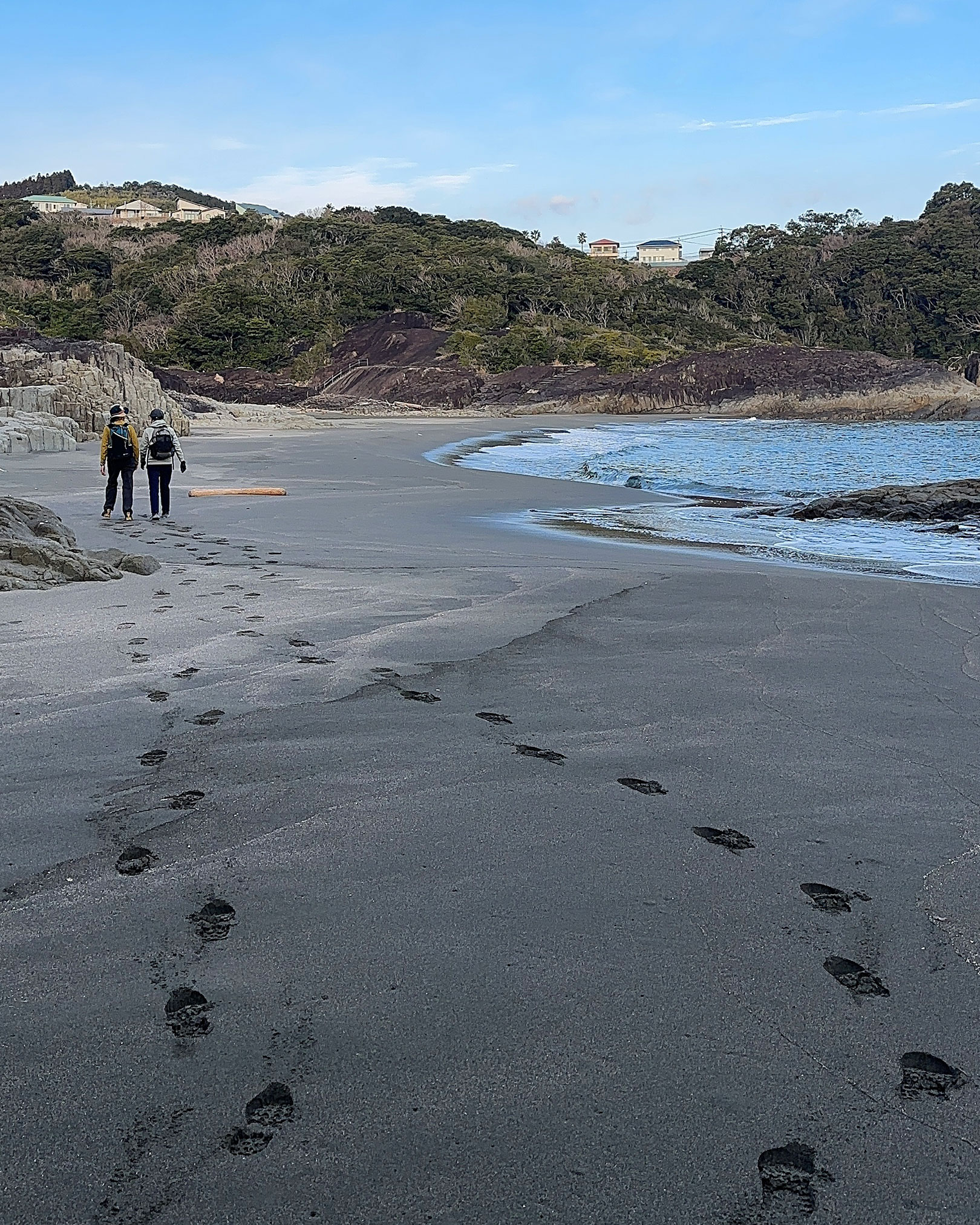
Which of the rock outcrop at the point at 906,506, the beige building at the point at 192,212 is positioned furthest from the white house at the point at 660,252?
the rock outcrop at the point at 906,506

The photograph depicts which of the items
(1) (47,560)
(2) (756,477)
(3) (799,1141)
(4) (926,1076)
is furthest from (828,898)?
(2) (756,477)

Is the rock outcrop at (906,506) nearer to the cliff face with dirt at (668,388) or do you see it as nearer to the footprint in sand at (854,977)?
the footprint in sand at (854,977)

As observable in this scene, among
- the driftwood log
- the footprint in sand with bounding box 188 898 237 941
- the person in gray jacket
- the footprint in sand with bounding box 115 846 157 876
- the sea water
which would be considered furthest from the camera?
the driftwood log

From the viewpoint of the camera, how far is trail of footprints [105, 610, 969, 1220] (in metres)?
1.72

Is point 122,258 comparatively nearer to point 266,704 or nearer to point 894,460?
point 894,460

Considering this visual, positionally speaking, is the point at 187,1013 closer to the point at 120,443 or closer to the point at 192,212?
the point at 120,443

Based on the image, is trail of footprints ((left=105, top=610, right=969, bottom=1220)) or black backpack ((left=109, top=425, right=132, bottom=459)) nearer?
trail of footprints ((left=105, top=610, right=969, bottom=1220))

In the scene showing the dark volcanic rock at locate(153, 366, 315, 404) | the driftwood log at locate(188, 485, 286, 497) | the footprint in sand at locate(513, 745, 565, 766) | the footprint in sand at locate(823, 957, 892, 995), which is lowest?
the driftwood log at locate(188, 485, 286, 497)

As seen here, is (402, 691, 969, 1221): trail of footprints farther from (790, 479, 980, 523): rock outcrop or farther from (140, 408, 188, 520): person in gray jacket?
(790, 479, 980, 523): rock outcrop

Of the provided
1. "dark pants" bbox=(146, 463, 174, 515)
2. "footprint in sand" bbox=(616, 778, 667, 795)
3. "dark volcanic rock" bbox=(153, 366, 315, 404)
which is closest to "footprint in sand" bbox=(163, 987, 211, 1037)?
"footprint in sand" bbox=(616, 778, 667, 795)

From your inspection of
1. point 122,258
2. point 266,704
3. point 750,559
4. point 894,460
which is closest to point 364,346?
point 122,258

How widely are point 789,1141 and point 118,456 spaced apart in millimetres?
11766

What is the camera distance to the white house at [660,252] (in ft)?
555

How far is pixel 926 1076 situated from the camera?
1976 mm
